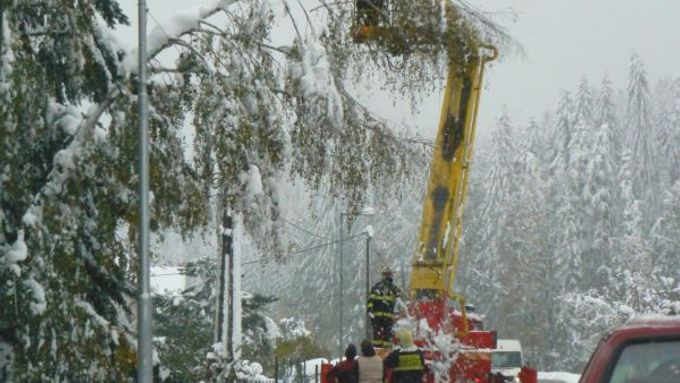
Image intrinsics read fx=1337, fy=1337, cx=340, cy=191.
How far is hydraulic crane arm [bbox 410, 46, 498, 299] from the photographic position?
647 inches

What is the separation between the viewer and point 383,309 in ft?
53.0

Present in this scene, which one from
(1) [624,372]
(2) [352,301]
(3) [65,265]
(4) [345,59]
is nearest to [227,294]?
(4) [345,59]

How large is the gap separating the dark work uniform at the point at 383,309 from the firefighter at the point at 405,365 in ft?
6.49

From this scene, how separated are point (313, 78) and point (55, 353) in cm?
404

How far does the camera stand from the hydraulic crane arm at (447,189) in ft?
53.9

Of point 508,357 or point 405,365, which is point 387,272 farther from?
point 508,357

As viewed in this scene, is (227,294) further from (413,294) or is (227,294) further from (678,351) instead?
(678,351)

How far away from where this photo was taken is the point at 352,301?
7956 centimetres

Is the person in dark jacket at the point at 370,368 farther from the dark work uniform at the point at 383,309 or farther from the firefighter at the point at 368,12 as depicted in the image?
the firefighter at the point at 368,12

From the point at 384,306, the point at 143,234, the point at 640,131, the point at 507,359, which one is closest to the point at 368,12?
the point at 384,306

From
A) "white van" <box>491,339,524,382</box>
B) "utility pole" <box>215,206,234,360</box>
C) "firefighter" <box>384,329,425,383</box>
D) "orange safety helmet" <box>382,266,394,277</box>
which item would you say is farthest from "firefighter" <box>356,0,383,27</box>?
"white van" <box>491,339,524,382</box>

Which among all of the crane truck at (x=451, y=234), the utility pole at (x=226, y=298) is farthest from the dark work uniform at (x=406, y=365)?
the utility pole at (x=226, y=298)

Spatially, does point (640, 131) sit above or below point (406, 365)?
above

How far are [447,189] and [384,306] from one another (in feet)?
5.46
